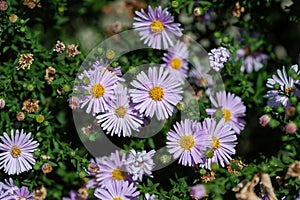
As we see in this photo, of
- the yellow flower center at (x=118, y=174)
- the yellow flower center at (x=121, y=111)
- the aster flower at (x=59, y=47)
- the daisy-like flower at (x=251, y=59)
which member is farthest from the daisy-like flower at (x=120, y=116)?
the daisy-like flower at (x=251, y=59)

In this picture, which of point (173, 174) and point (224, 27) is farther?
point (224, 27)

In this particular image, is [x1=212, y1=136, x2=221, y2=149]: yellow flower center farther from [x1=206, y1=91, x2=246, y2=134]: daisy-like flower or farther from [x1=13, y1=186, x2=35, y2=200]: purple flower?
[x1=13, y1=186, x2=35, y2=200]: purple flower

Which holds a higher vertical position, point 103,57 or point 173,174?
point 103,57

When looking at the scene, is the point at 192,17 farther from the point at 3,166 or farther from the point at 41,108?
the point at 3,166

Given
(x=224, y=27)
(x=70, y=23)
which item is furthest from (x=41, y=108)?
(x=224, y=27)

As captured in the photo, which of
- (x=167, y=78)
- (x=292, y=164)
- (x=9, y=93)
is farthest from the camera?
(x=9, y=93)

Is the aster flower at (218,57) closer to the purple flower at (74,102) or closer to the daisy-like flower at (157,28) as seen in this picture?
the daisy-like flower at (157,28)

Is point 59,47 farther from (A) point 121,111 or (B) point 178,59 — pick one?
(B) point 178,59
